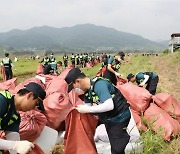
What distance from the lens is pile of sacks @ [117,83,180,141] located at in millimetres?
4234

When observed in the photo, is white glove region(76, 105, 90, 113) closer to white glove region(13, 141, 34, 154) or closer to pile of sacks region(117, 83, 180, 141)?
white glove region(13, 141, 34, 154)

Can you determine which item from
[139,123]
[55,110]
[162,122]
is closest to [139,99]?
[139,123]

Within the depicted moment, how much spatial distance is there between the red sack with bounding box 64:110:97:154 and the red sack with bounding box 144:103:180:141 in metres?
1.18

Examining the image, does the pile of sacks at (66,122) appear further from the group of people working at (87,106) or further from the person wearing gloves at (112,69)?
the person wearing gloves at (112,69)

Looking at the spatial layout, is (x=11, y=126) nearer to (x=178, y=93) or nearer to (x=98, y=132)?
(x=98, y=132)

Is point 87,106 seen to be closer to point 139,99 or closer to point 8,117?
point 8,117

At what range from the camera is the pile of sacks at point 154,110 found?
423 cm

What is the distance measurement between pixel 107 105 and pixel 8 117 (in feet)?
2.90

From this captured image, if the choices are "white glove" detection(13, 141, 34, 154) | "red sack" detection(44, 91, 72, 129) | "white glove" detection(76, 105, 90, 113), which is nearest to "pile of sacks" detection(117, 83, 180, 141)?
"red sack" detection(44, 91, 72, 129)

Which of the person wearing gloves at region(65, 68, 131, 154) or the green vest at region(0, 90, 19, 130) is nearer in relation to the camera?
the green vest at region(0, 90, 19, 130)

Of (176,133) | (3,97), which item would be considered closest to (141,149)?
(176,133)

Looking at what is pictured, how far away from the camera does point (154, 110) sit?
446cm

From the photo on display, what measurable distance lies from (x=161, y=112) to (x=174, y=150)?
85 centimetres

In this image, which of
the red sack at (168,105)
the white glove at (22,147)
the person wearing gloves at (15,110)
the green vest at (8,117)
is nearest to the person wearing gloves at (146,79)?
the red sack at (168,105)
